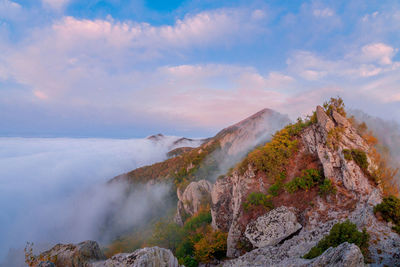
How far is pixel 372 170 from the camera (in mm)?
14180

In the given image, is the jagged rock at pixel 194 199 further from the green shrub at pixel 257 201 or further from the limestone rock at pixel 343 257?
the limestone rock at pixel 343 257

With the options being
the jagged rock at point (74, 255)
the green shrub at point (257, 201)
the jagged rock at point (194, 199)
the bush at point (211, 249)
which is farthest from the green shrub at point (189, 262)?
the jagged rock at point (194, 199)

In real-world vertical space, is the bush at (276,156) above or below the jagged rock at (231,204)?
above

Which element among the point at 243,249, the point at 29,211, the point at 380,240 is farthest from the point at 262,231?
the point at 29,211

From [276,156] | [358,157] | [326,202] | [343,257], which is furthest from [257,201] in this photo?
[343,257]

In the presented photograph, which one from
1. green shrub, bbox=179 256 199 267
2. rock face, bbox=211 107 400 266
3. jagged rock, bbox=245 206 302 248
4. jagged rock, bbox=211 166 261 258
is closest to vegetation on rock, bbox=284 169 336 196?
rock face, bbox=211 107 400 266

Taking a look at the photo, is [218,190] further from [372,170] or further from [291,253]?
[372,170]

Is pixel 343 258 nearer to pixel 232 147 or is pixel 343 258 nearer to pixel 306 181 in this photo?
pixel 306 181

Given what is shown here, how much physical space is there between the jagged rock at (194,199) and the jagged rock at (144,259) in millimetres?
25563

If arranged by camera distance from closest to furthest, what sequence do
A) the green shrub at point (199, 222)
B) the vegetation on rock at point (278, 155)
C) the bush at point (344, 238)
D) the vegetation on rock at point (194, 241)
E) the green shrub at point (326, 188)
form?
the bush at point (344, 238) → the green shrub at point (326, 188) → the vegetation on rock at point (278, 155) → the vegetation on rock at point (194, 241) → the green shrub at point (199, 222)

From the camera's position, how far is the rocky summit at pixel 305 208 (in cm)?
930

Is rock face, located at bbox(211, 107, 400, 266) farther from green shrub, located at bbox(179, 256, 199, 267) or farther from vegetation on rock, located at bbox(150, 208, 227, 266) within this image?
green shrub, located at bbox(179, 256, 199, 267)

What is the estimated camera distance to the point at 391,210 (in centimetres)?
1016

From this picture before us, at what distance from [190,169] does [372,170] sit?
60.3m
